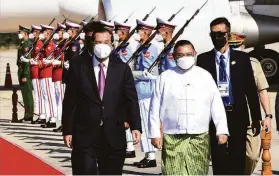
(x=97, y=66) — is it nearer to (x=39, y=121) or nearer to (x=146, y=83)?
(x=146, y=83)

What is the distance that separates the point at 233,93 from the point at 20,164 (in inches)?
150

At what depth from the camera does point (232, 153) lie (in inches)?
282

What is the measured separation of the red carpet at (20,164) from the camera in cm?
960

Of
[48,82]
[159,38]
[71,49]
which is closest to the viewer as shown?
[159,38]

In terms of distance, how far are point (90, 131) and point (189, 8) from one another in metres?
11.1

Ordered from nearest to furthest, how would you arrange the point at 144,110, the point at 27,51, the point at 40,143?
the point at 144,110 < the point at 40,143 < the point at 27,51

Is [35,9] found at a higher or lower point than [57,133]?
higher

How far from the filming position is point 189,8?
A: 1758 centimetres

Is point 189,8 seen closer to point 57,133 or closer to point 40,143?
point 57,133

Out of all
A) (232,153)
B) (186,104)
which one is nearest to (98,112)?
(186,104)

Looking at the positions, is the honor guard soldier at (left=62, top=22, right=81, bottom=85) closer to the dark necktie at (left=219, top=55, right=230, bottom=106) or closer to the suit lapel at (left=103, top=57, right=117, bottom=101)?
the dark necktie at (left=219, top=55, right=230, bottom=106)

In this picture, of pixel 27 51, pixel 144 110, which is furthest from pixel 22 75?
pixel 144 110

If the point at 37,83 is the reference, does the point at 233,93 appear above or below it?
below

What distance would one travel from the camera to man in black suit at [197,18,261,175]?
7.18 meters
